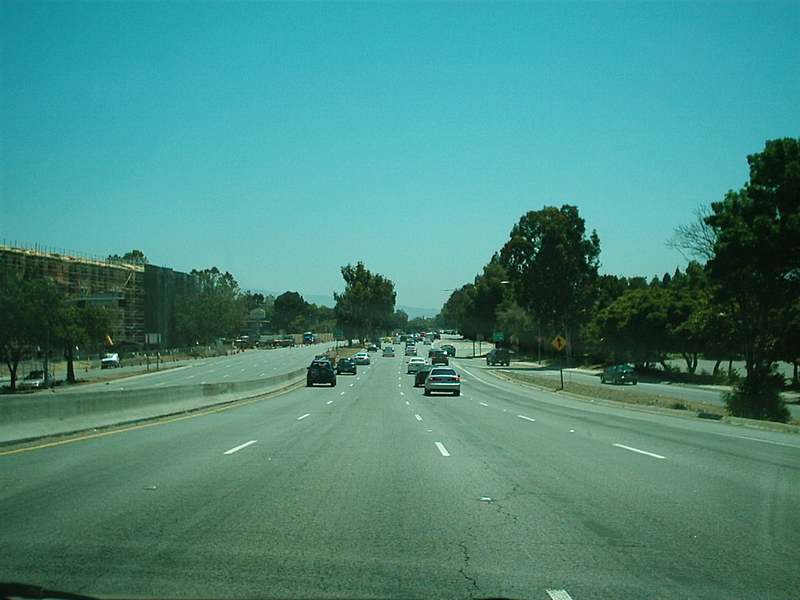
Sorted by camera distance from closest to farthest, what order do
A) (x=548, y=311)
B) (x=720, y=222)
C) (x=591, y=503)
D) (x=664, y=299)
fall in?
(x=591, y=503), (x=720, y=222), (x=664, y=299), (x=548, y=311)

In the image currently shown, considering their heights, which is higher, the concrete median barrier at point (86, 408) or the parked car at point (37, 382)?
the concrete median barrier at point (86, 408)

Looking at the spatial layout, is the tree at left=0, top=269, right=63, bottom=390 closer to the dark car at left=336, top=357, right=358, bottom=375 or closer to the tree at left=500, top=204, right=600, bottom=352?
the dark car at left=336, top=357, right=358, bottom=375

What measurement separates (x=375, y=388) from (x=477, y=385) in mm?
9237

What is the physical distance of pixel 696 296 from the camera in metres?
52.8

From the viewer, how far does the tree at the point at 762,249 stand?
2794 cm

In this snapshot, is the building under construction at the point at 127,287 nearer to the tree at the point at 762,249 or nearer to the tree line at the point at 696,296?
the tree line at the point at 696,296

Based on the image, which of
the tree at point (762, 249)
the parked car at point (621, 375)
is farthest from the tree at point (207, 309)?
the tree at point (762, 249)

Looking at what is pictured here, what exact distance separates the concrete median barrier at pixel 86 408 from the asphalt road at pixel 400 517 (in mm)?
896

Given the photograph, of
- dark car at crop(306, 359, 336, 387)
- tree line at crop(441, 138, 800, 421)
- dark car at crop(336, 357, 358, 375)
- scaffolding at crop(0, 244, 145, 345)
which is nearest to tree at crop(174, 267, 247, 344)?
scaffolding at crop(0, 244, 145, 345)

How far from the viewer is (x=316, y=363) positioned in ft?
167

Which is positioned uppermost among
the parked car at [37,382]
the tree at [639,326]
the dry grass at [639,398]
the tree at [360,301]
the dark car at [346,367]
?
the tree at [360,301]

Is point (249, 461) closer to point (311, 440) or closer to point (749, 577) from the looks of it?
point (311, 440)

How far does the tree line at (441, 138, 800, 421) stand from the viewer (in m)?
28.4

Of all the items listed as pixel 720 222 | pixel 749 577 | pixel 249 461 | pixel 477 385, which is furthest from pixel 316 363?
pixel 749 577
